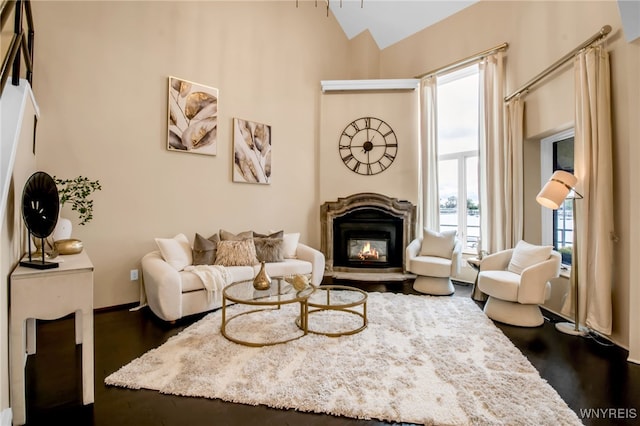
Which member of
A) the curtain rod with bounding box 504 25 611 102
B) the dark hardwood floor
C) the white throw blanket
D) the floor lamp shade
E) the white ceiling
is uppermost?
the white ceiling

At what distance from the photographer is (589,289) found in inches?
118

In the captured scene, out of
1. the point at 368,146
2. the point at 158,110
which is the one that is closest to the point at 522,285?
the point at 368,146

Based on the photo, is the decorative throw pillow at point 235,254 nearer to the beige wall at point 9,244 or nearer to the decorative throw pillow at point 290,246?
the decorative throw pillow at point 290,246

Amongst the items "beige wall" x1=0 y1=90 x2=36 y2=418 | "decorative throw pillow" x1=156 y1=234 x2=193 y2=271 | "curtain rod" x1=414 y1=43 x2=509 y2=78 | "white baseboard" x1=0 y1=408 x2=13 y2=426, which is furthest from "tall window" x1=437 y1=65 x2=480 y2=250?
"white baseboard" x1=0 y1=408 x2=13 y2=426

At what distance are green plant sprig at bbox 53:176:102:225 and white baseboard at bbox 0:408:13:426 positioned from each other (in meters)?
2.08

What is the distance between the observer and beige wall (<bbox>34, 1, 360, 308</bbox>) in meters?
3.40

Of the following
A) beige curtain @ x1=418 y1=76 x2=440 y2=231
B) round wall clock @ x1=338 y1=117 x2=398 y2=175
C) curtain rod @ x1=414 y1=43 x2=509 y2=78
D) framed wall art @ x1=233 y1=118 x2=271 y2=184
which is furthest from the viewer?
round wall clock @ x1=338 y1=117 x2=398 y2=175

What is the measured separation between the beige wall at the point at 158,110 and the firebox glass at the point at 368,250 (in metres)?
0.80

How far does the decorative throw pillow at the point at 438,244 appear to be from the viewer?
184 inches

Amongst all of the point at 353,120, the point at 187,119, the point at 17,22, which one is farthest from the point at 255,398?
the point at 353,120

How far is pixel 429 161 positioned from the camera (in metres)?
5.34

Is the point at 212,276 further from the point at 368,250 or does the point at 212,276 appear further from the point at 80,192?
the point at 368,250

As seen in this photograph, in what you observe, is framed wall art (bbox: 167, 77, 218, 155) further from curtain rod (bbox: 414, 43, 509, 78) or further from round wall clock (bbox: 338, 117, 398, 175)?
curtain rod (bbox: 414, 43, 509, 78)

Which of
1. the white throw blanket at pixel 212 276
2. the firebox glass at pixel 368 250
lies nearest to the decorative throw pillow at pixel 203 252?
the white throw blanket at pixel 212 276
